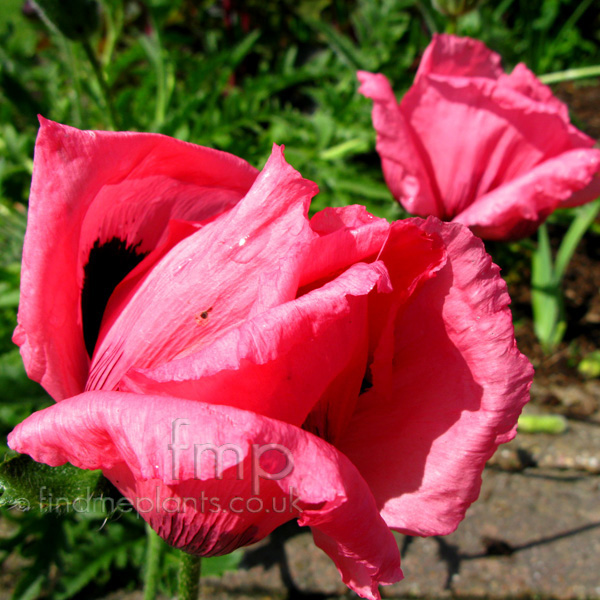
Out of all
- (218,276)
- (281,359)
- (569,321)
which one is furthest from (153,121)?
(569,321)

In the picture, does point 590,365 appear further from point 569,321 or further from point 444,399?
point 444,399

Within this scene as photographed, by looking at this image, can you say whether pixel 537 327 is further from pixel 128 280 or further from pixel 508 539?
pixel 128 280

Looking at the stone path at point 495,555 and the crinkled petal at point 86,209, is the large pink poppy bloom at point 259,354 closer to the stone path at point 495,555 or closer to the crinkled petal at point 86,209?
the crinkled petal at point 86,209

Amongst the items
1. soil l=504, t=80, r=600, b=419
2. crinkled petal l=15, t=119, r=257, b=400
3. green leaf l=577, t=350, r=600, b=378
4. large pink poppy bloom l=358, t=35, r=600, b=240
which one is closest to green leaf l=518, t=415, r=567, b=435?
soil l=504, t=80, r=600, b=419

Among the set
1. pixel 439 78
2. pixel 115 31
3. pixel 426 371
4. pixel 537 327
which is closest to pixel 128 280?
pixel 426 371

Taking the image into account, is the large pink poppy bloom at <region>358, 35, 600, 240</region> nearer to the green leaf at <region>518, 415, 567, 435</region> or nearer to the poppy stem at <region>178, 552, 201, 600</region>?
the poppy stem at <region>178, 552, 201, 600</region>

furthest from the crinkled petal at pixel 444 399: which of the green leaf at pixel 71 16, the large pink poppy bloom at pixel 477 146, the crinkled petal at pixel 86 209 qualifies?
the green leaf at pixel 71 16
